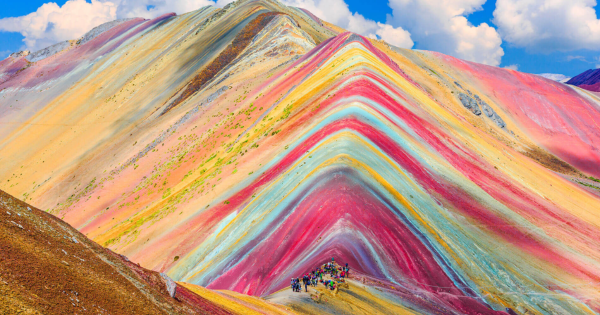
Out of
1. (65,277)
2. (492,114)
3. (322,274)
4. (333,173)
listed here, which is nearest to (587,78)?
(492,114)

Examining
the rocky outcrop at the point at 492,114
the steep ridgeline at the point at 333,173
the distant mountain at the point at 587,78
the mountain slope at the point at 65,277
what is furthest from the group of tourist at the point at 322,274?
the distant mountain at the point at 587,78

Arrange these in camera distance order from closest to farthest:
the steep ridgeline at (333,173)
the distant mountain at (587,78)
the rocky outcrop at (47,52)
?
the steep ridgeline at (333,173) < the rocky outcrop at (47,52) < the distant mountain at (587,78)

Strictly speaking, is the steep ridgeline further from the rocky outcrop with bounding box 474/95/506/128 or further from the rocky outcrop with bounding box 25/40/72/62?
the rocky outcrop with bounding box 25/40/72/62

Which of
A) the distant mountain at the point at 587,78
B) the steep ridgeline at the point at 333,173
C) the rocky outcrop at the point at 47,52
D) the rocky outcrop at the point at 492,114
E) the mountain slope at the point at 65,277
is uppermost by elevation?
the distant mountain at the point at 587,78

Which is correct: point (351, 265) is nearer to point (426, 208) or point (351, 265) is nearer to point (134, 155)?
point (426, 208)

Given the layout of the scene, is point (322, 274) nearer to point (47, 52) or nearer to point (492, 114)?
point (492, 114)

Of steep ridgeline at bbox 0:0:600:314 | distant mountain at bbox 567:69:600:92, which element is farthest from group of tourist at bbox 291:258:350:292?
distant mountain at bbox 567:69:600:92

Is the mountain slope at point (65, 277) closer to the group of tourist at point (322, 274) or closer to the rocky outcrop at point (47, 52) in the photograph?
the group of tourist at point (322, 274)
